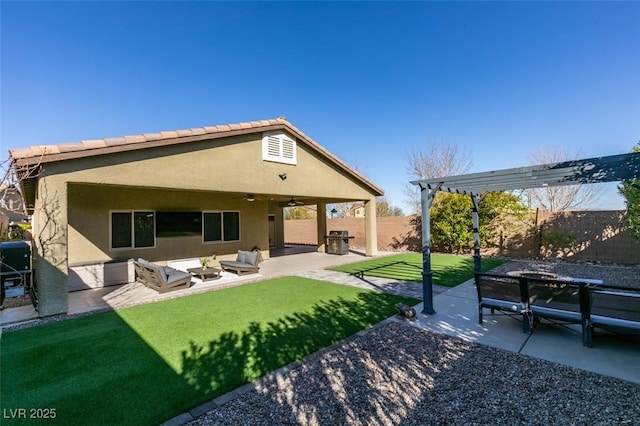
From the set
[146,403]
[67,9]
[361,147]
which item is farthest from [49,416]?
[361,147]

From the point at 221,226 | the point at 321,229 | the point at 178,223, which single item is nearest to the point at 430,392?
the point at 178,223

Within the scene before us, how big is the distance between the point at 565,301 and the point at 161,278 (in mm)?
9691

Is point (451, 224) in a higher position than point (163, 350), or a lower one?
higher

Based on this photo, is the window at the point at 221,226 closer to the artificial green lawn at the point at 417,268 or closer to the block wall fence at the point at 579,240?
the artificial green lawn at the point at 417,268

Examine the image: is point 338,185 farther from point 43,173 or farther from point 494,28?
point 43,173

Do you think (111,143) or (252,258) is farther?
(252,258)

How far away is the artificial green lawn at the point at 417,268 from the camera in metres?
10.3

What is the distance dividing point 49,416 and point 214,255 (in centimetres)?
1030

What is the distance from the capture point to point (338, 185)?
14242mm

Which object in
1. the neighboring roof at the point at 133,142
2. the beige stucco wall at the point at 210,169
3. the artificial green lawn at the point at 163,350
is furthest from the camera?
the beige stucco wall at the point at 210,169

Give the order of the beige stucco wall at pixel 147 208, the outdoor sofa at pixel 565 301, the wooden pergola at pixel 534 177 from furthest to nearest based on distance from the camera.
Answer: the beige stucco wall at pixel 147 208 → the wooden pergola at pixel 534 177 → the outdoor sofa at pixel 565 301

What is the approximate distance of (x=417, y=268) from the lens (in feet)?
40.7

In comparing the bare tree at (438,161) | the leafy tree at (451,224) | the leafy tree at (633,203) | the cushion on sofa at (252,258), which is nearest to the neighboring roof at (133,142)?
the cushion on sofa at (252,258)

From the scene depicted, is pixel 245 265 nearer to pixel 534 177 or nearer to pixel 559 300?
pixel 559 300
